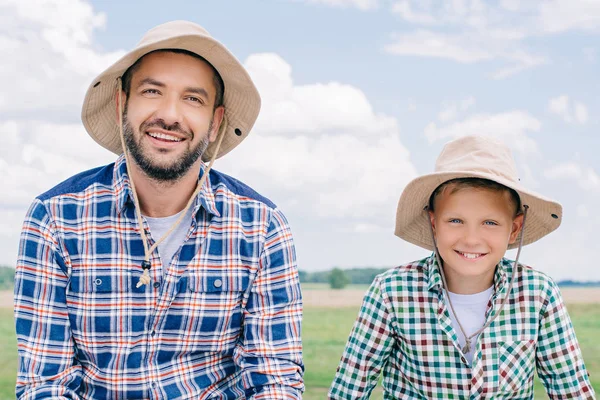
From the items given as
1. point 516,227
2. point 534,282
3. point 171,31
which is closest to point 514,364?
point 534,282

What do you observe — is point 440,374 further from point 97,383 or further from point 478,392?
point 97,383

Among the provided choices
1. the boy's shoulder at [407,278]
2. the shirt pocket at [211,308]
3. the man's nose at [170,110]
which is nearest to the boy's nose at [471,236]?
the boy's shoulder at [407,278]

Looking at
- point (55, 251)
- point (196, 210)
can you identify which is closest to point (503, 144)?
point (196, 210)

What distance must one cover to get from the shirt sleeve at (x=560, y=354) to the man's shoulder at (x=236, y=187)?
1.47m

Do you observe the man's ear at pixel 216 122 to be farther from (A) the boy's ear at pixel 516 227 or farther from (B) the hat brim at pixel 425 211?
(A) the boy's ear at pixel 516 227

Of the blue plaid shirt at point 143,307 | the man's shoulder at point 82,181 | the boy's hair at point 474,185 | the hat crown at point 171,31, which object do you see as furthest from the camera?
the boy's hair at point 474,185

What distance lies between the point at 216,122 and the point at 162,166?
0.40 metres

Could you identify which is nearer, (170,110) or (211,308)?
(170,110)

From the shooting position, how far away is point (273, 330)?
3.31 meters

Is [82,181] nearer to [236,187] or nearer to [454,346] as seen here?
[236,187]

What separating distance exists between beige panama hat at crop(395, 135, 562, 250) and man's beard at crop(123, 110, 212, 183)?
109 centimetres

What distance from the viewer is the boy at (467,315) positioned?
11.3ft

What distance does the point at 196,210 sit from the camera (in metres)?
3.31

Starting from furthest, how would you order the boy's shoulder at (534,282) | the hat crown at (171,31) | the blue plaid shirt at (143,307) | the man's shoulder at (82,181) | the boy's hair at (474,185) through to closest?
the boy's shoulder at (534,282)
the boy's hair at (474,185)
the man's shoulder at (82,181)
the blue plaid shirt at (143,307)
the hat crown at (171,31)
